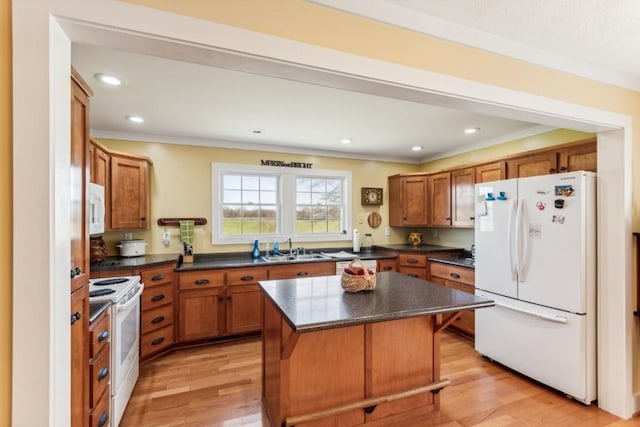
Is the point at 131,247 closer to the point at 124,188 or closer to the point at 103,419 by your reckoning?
the point at 124,188

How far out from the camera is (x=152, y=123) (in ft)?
10.4

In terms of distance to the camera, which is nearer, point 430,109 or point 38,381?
point 38,381

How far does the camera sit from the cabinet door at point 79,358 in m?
1.32

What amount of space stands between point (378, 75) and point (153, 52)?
0.95 meters

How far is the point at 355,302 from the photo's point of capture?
179 cm

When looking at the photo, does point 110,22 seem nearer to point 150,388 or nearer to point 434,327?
point 434,327

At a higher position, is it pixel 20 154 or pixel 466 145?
pixel 466 145

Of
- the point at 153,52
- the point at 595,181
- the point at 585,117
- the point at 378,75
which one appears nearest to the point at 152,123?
the point at 153,52

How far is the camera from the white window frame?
3.93 metres

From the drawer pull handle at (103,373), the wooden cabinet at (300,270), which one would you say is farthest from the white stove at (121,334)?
the wooden cabinet at (300,270)

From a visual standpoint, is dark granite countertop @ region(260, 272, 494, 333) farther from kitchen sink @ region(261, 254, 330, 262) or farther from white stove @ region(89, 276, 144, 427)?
kitchen sink @ region(261, 254, 330, 262)

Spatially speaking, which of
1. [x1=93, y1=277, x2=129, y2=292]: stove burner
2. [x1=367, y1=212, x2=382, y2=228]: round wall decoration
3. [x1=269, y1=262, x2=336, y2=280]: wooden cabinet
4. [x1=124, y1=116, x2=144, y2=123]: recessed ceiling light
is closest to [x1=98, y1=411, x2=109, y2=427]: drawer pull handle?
[x1=93, y1=277, x2=129, y2=292]: stove burner

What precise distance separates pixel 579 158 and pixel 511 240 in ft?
3.10

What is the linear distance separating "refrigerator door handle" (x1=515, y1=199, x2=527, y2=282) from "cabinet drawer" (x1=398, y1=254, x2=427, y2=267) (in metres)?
1.51
